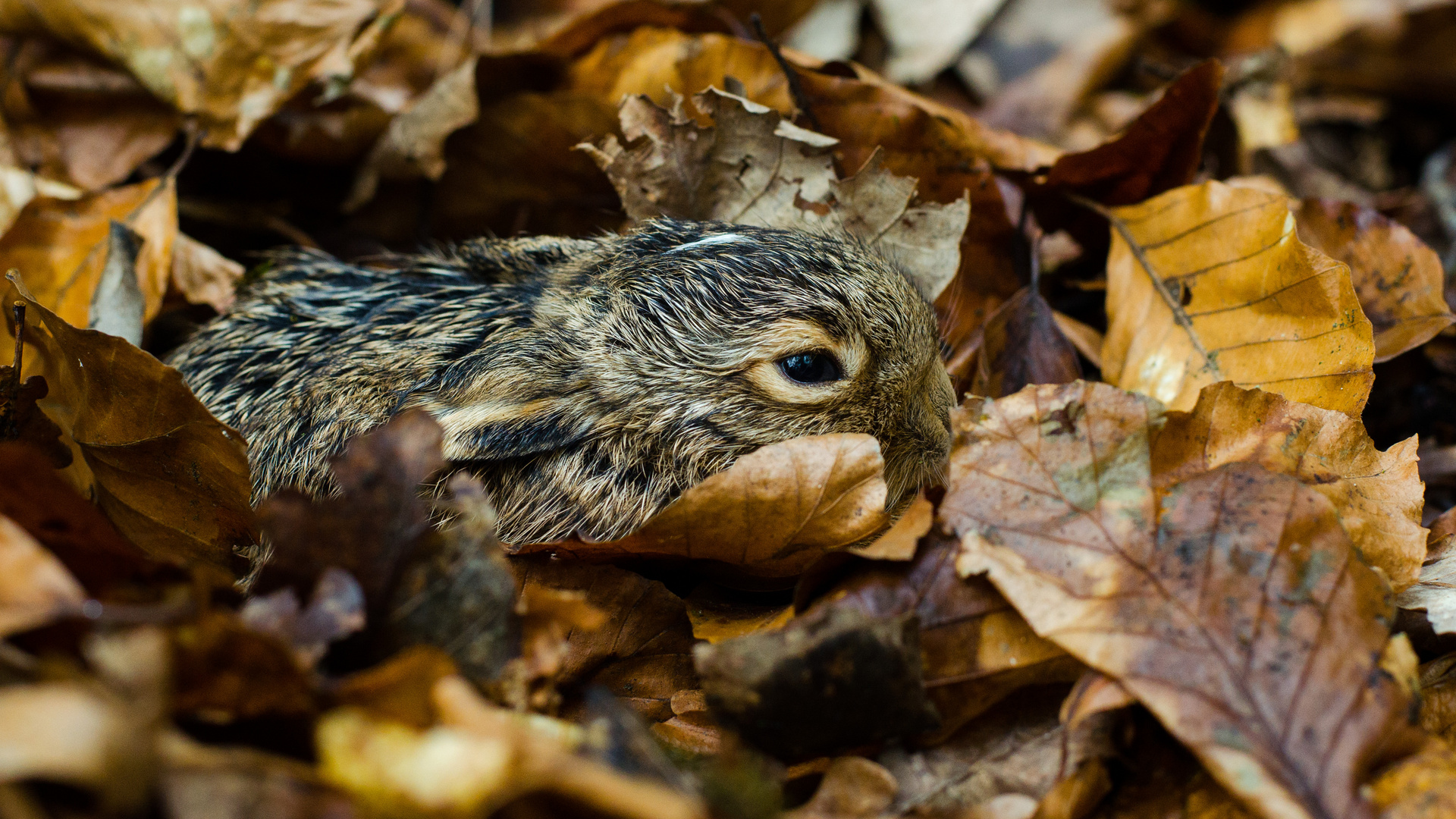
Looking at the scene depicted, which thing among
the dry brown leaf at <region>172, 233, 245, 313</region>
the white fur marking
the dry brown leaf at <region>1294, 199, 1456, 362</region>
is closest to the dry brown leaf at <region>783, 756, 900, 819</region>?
the white fur marking

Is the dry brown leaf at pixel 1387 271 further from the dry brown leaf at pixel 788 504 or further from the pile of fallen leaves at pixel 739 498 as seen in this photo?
the dry brown leaf at pixel 788 504

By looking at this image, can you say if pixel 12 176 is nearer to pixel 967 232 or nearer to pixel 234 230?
pixel 234 230

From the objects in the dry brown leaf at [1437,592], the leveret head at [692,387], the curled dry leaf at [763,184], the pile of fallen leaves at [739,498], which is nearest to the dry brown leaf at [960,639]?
the pile of fallen leaves at [739,498]

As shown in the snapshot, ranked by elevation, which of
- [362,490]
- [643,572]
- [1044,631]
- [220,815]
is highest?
[362,490]

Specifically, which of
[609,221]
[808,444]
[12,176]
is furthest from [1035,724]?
[12,176]

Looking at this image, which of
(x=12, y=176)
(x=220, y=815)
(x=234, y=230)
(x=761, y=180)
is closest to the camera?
(x=220, y=815)

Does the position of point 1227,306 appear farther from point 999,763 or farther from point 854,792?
point 854,792

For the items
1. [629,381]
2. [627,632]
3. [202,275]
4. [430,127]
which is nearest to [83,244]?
[202,275]
